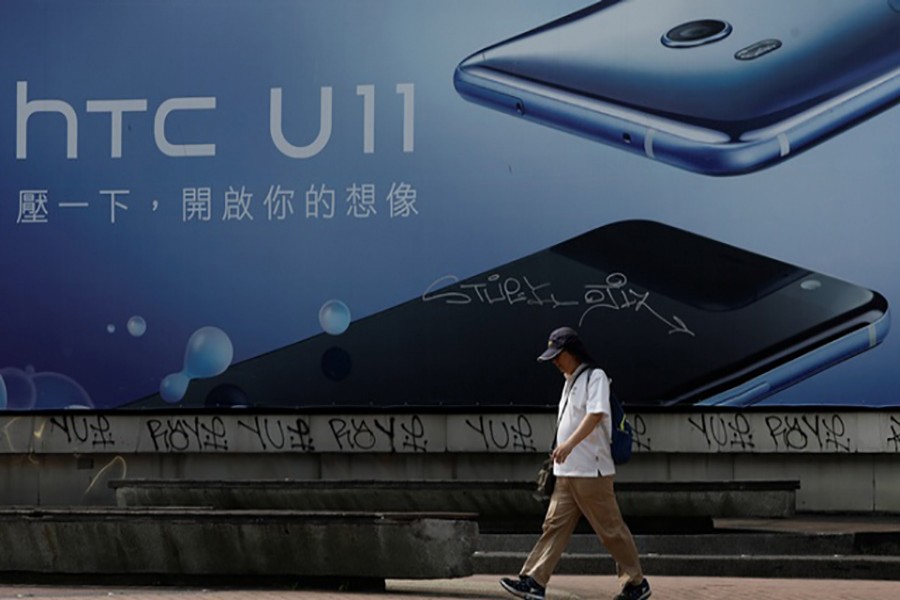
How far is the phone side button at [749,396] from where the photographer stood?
15367mm

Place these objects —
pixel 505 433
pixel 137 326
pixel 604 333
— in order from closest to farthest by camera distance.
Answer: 1. pixel 604 333
2. pixel 505 433
3. pixel 137 326

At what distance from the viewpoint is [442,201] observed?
631 inches

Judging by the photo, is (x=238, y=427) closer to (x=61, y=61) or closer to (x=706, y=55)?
(x=61, y=61)

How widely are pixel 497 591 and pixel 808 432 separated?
6.69 metres

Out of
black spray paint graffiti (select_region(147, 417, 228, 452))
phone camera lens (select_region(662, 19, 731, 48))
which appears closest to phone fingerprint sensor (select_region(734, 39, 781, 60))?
phone camera lens (select_region(662, 19, 731, 48))

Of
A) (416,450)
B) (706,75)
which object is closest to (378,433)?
(416,450)

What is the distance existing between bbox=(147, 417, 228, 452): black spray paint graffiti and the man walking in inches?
313

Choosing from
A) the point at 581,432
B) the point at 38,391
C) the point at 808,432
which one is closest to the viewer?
the point at 581,432

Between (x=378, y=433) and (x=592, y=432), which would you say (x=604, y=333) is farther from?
(x=592, y=432)

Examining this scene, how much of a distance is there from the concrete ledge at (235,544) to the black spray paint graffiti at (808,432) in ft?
22.4

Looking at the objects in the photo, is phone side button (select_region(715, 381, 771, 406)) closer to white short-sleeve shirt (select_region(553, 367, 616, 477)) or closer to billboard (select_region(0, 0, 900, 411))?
billboard (select_region(0, 0, 900, 411))

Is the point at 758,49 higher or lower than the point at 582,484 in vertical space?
higher

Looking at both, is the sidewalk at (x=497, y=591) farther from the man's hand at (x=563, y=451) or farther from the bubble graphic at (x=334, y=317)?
the bubble graphic at (x=334, y=317)

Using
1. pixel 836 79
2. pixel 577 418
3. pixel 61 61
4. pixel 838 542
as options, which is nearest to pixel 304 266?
pixel 61 61
